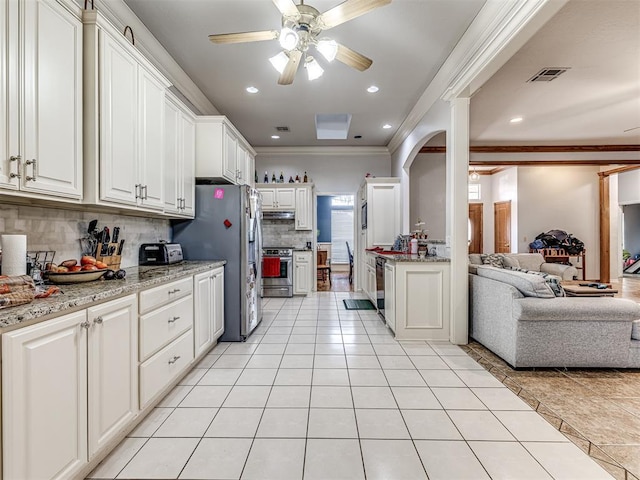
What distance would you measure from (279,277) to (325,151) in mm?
2736

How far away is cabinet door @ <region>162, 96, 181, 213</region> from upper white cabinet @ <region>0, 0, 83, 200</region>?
3.16ft

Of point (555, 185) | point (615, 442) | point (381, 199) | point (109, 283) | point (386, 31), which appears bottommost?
point (615, 442)

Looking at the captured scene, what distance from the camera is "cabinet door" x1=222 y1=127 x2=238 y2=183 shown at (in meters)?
3.59

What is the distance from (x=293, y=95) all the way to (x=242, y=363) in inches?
127

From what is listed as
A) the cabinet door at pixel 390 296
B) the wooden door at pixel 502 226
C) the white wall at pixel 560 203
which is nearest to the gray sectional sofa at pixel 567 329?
the cabinet door at pixel 390 296

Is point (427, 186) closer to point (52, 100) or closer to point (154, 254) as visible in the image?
point (154, 254)

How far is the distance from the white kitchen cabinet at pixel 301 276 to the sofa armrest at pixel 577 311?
397cm

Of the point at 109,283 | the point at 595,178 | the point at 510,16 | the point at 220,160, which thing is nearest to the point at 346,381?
the point at 109,283

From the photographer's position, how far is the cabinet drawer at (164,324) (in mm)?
1911

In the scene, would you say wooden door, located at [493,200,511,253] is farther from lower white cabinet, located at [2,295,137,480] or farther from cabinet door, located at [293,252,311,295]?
lower white cabinet, located at [2,295,137,480]

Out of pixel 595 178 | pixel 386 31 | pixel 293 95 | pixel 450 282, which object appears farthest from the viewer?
pixel 595 178

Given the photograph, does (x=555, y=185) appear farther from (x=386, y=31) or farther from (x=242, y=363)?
(x=242, y=363)

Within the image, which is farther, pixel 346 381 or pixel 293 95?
pixel 293 95

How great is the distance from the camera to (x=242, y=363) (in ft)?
9.46
